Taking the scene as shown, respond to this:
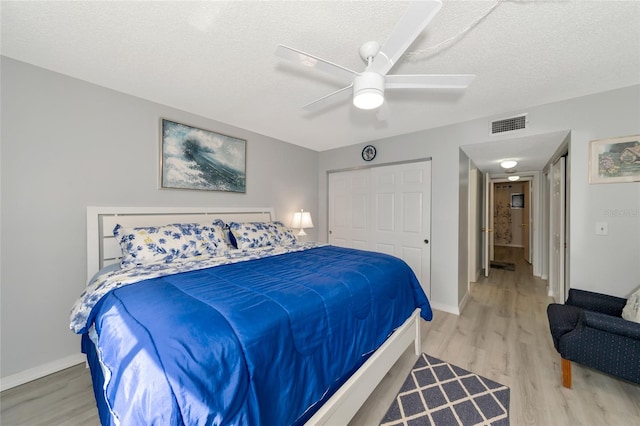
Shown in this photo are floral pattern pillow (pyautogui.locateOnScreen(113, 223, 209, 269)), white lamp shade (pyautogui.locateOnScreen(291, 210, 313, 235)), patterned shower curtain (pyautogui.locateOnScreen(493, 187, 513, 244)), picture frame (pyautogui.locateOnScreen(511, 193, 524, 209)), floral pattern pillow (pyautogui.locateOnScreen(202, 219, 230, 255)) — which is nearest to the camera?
floral pattern pillow (pyautogui.locateOnScreen(113, 223, 209, 269))

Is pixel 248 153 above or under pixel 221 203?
above

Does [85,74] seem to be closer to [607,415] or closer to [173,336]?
[173,336]

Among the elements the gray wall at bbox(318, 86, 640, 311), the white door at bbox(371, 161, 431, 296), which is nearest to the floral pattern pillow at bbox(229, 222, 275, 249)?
the white door at bbox(371, 161, 431, 296)

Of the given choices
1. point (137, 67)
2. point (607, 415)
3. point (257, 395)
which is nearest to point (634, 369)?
point (607, 415)

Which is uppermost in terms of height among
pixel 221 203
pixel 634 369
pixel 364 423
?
pixel 221 203

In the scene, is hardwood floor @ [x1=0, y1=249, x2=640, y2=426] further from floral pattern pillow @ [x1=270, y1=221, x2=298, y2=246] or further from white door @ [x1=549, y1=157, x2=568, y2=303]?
floral pattern pillow @ [x1=270, y1=221, x2=298, y2=246]

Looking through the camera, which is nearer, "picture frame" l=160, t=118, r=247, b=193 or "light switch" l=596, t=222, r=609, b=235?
"light switch" l=596, t=222, r=609, b=235

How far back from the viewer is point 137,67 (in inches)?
76.9

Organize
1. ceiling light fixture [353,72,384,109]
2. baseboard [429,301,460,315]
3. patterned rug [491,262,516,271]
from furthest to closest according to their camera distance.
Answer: patterned rug [491,262,516,271] < baseboard [429,301,460,315] < ceiling light fixture [353,72,384,109]

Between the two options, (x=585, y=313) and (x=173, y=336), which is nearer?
(x=173, y=336)

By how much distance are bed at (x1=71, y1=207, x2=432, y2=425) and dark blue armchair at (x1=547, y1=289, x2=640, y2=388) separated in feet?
3.14

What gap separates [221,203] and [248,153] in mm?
796

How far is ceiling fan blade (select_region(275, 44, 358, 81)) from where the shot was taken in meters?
1.29

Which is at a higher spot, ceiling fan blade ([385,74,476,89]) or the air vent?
the air vent
